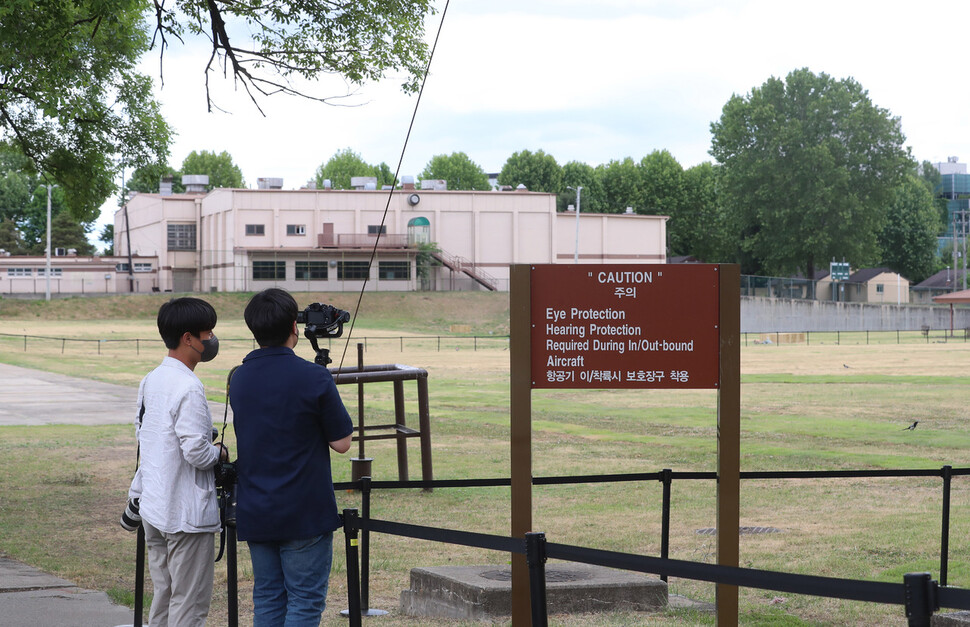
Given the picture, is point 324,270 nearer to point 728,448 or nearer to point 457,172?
point 457,172

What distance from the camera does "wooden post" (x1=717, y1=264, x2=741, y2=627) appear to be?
5535mm

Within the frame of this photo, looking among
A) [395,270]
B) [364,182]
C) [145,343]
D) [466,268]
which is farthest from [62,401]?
[364,182]

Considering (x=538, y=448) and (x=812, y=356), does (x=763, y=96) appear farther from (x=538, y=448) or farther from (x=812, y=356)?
(x=538, y=448)

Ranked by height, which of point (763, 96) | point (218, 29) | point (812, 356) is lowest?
point (812, 356)

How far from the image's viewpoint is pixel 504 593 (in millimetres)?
6395

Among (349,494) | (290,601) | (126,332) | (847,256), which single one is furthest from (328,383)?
(847,256)

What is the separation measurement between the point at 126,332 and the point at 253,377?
54.5 meters

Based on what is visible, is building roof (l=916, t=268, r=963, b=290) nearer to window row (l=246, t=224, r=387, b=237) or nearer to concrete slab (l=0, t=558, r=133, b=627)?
window row (l=246, t=224, r=387, b=237)

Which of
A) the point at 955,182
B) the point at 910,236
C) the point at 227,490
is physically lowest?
the point at 227,490

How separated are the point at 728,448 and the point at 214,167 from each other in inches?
4541

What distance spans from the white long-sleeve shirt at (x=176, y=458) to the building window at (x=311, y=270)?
75.9 meters

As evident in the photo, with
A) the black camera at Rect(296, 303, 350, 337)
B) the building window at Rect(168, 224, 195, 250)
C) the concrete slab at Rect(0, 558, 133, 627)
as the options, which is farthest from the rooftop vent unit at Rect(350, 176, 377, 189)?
the black camera at Rect(296, 303, 350, 337)

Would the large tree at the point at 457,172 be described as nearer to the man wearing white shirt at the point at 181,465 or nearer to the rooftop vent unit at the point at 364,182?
the rooftop vent unit at the point at 364,182

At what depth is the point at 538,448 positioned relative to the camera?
1725cm
